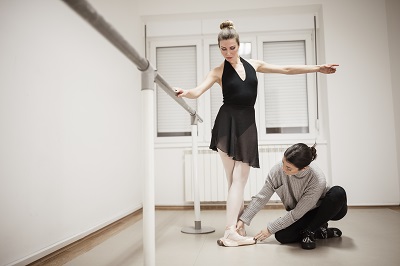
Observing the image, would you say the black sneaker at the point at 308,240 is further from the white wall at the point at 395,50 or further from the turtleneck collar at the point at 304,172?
the white wall at the point at 395,50

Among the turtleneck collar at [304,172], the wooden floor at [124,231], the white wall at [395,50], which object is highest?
the white wall at [395,50]

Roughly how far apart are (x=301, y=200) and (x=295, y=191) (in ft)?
0.25

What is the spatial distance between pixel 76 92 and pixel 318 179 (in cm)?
167

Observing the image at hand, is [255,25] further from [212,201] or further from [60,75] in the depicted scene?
[60,75]

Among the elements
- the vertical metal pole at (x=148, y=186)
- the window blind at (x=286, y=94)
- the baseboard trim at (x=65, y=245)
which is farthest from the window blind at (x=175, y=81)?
the vertical metal pole at (x=148, y=186)

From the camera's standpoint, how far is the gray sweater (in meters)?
1.86

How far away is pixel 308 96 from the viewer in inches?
155

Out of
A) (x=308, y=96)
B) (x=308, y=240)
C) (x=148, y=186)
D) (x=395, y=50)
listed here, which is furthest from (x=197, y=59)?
(x=148, y=186)

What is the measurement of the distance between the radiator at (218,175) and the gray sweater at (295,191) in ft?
5.30

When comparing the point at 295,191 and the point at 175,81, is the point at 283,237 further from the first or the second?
the point at 175,81

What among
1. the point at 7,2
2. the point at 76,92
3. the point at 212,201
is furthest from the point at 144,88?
the point at 212,201

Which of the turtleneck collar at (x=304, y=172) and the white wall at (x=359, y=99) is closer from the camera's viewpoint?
the turtleneck collar at (x=304, y=172)

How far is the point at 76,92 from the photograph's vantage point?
2.24m

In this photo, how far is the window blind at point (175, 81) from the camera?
162 inches
